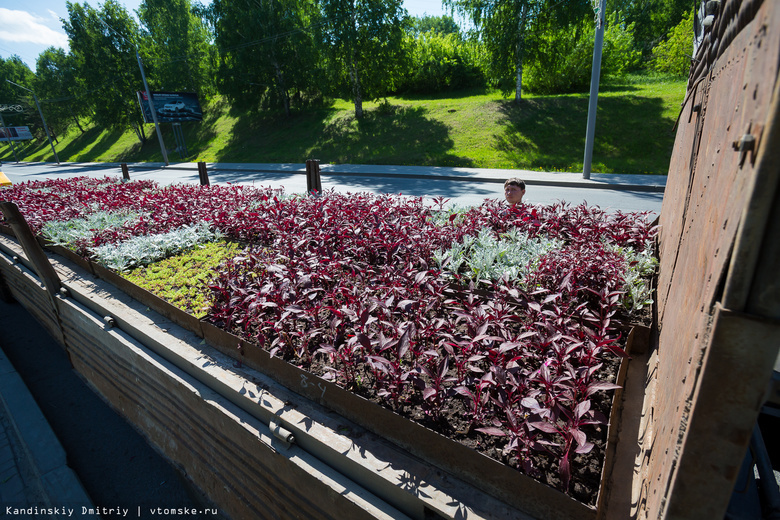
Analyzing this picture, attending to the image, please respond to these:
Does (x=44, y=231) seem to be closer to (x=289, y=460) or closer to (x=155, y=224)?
(x=155, y=224)

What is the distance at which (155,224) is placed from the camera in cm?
619

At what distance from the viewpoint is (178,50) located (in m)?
31.9

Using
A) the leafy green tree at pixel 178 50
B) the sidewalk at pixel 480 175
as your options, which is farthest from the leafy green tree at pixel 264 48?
the sidewalk at pixel 480 175

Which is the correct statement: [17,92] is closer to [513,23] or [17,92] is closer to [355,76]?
[355,76]

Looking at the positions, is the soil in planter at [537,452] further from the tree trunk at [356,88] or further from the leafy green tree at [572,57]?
the tree trunk at [356,88]

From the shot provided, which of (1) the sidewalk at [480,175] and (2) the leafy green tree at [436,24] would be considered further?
(2) the leafy green tree at [436,24]

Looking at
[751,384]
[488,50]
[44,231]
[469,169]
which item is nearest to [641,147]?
[469,169]

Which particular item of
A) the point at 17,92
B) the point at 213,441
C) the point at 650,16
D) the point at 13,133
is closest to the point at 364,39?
the point at 213,441

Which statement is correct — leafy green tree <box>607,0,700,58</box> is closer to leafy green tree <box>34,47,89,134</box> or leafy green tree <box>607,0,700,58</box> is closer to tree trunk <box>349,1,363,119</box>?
tree trunk <box>349,1,363,119</box>

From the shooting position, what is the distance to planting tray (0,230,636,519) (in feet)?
6.16

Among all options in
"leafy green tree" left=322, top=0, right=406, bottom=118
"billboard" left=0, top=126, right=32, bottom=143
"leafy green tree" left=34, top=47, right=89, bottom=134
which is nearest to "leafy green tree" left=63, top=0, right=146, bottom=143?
"leafy green tree" left=34, top=47, right=89, bottom=134

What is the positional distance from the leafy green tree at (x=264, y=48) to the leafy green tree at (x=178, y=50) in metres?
7.17

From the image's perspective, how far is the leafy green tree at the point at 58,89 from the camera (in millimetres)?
41406

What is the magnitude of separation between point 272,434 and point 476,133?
1839 cm
